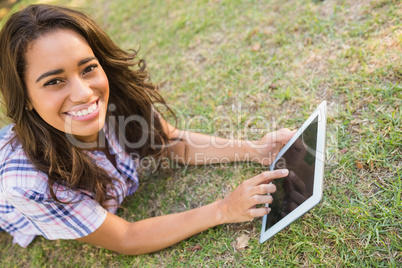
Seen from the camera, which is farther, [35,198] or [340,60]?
[340,60]

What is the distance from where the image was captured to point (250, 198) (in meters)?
1.92

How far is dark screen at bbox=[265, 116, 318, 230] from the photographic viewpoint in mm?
1708

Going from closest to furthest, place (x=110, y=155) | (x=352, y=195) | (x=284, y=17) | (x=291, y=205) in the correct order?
(x=291, y=205), (x=352, y=195), (x=110, y=155), (x=284, y=17)

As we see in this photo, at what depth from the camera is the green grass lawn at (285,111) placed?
76.0 inches

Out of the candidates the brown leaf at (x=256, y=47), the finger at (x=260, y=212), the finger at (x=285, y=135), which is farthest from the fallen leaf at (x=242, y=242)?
the brown leaf at (x=256, y=47)

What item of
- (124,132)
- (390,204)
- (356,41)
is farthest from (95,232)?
(356,41)

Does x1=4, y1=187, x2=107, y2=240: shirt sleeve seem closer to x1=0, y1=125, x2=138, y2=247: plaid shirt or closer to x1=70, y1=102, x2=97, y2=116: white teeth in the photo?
x1=0, y1=125, x2=138, y2=247: plaid shirt

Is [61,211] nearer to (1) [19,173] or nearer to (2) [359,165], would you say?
(1) [19,173]

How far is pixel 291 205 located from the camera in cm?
176

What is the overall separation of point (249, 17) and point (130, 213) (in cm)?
235

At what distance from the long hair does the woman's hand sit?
0.73 metres

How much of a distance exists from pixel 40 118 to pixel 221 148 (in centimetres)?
121

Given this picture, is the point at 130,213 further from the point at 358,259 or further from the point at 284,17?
the point at 284,17

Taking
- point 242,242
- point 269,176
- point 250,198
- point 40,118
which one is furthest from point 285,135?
point 40,118
